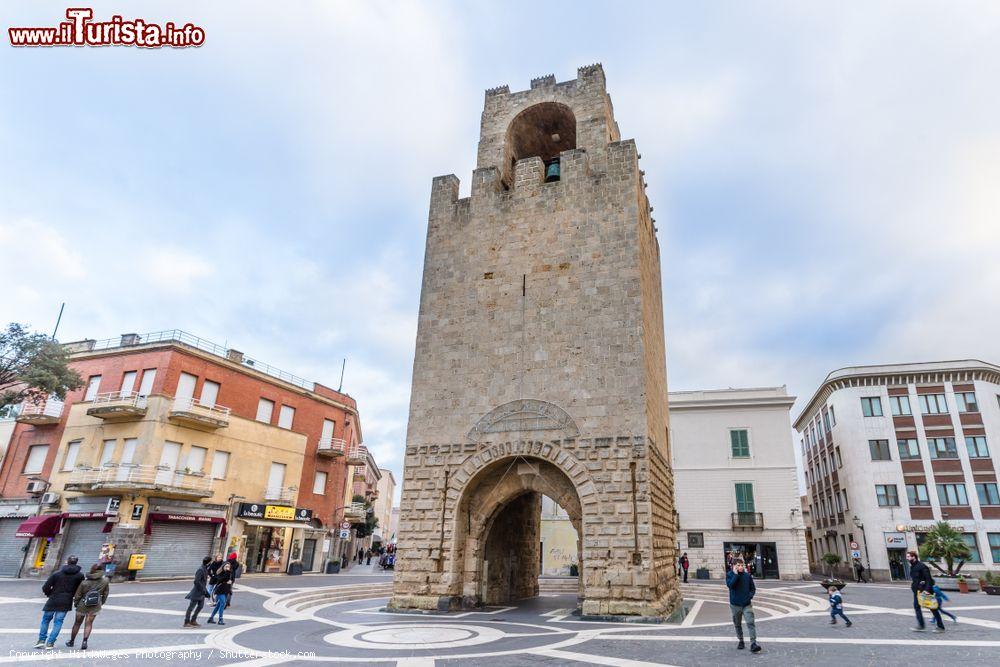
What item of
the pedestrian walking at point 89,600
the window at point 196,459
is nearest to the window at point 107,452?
the window at point 196,459

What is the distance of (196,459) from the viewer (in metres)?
25.5

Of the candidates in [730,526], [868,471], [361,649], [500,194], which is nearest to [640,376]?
[500,194]

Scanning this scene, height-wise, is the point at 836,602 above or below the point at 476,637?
above

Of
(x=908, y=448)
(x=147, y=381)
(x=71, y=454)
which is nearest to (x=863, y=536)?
(x=908, y=448)

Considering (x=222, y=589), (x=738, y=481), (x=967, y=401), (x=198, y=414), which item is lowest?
(x=222, y=589)

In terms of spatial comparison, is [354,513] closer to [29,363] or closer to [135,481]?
[135,481]

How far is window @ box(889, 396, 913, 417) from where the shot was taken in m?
35.4

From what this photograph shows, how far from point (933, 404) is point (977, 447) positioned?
3204mm

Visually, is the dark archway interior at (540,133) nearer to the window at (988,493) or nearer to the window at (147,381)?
the window at (147,381)

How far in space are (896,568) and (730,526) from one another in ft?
32.4

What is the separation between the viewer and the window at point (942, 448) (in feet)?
111

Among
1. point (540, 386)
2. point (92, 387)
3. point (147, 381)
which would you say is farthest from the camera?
point (92, 387)

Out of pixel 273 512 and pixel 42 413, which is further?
pixel 273 512

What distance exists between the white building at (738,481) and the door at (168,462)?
2746 cm
